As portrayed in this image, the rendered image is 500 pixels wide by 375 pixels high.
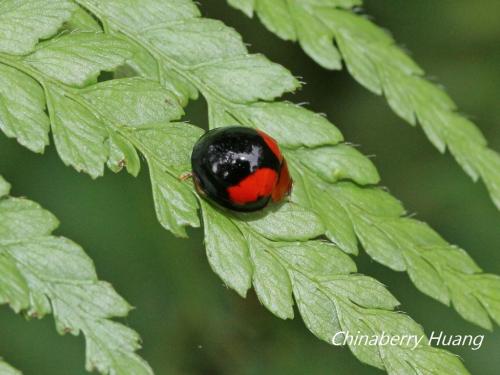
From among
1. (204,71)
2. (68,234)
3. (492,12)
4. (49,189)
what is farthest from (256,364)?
(492,12)

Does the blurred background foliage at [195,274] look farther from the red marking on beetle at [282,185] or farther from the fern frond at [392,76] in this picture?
the red marking on beetle at [282,185]

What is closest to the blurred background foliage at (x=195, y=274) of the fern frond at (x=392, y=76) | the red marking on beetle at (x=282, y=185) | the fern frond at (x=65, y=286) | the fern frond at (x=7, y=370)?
the fern frond at (x=392, y=76)

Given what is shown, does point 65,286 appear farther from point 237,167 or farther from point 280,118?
point 280,118

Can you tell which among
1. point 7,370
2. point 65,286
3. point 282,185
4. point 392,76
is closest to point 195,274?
point 392,76

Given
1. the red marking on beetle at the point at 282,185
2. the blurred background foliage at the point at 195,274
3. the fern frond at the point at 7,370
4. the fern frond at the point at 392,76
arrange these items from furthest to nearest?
the blurred background foliage at the point at 195,274
the fern frond at the point at 392,76
the red marking on beetle at the point at 282,185
the fern frond at the point at 7,370

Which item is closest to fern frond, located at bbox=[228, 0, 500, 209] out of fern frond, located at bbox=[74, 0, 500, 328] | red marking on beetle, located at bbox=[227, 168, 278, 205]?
fern frond, located at bbox=[74, 0, 500, 328]

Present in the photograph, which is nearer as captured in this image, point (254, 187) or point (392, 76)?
point (254, 187)

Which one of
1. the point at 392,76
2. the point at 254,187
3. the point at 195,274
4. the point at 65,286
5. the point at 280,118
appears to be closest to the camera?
the point at 65,286
